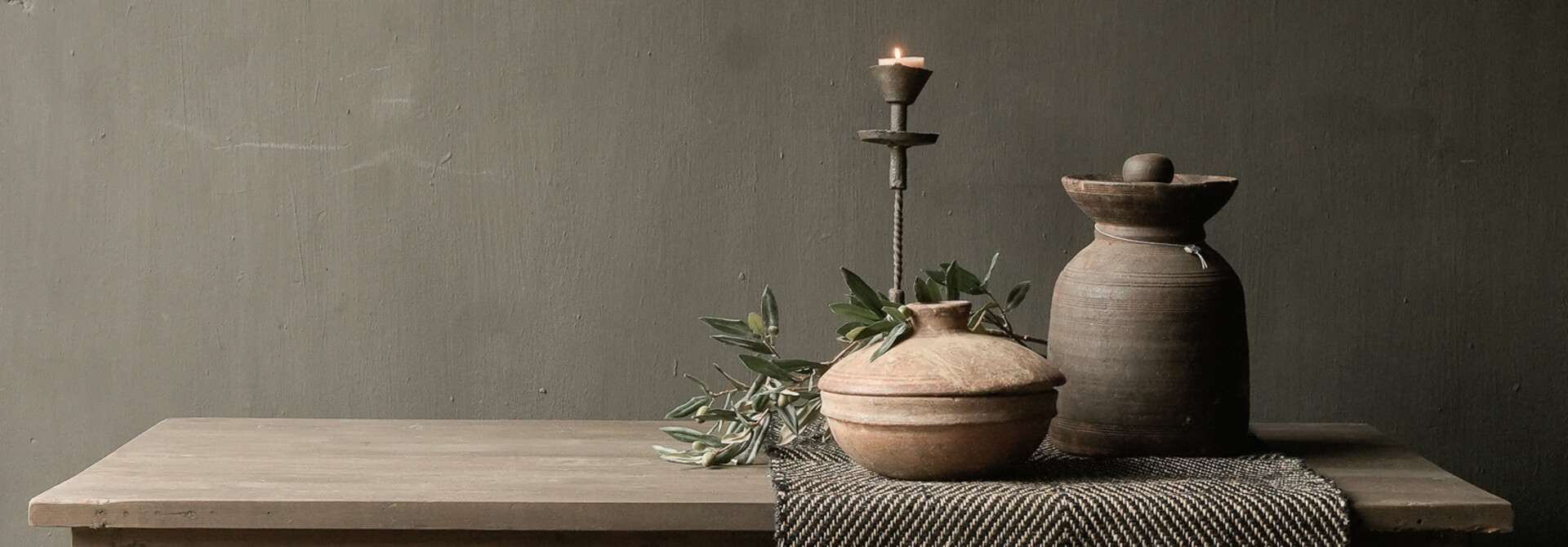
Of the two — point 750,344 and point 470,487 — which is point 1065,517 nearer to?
point 750,344

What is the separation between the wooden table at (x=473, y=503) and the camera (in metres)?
1.13

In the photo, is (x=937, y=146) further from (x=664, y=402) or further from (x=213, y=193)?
(x=213, y=193)

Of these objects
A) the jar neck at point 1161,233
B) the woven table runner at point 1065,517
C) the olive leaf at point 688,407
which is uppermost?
the jar neck at point 1161,233

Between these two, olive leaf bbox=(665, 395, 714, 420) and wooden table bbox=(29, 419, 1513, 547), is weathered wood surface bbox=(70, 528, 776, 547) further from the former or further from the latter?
olive leaf bbox=(665, 395, 714, 420)

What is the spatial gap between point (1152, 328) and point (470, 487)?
659 mm

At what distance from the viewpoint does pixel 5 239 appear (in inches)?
65.1

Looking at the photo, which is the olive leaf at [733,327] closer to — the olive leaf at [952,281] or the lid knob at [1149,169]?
the olive leaf at [952,281]

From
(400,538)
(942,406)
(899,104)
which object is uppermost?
(899,104)

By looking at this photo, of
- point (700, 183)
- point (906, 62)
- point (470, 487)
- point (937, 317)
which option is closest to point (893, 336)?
point (937, 317)

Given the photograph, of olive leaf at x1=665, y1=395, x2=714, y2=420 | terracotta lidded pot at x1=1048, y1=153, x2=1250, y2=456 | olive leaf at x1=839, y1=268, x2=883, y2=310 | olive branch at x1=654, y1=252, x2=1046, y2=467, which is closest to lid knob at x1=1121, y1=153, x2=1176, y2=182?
terracotta lidded pot at x1=1048, y1=153, x2=1250, y2=456

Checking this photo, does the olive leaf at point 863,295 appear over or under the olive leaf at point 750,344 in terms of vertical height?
over

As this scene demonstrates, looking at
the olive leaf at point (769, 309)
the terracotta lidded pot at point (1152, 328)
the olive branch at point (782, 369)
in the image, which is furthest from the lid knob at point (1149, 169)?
the olive leaf at point (769, 309)

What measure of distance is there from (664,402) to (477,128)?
421mm

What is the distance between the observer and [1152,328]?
1.26 metres
